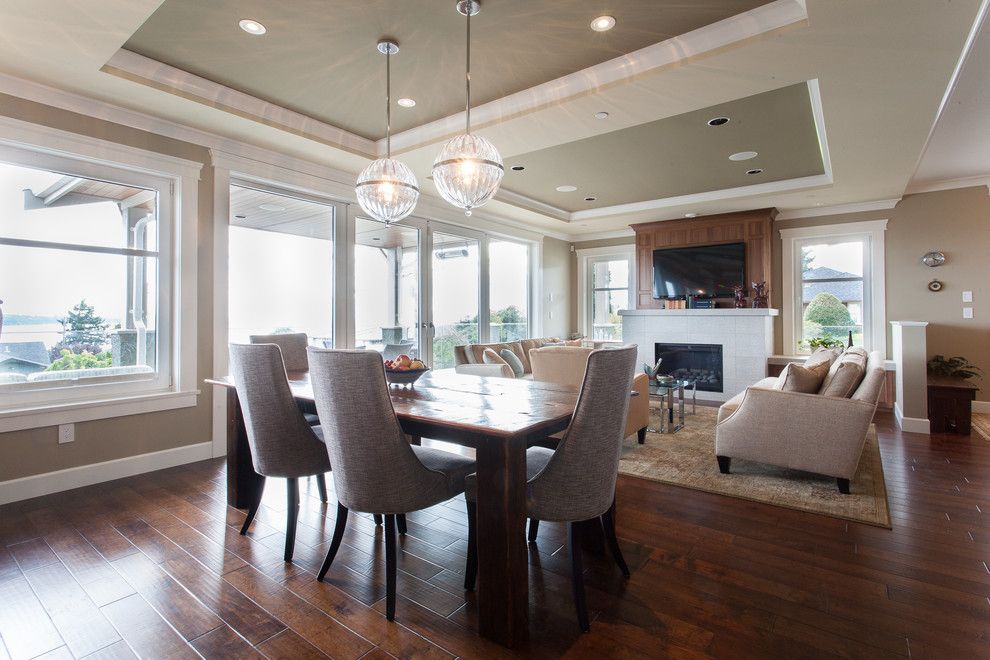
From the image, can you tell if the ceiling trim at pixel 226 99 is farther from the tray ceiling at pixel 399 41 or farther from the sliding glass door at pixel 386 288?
the sliding glass door at pixel 386 288

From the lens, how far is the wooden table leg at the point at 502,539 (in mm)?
1687

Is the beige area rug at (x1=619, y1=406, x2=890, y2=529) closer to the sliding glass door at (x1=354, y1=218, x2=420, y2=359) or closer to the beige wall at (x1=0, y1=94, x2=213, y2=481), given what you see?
the sliding glass door at (x1=354, y1=218, x2=420, y2=359)

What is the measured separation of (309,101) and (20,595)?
317 centimetres

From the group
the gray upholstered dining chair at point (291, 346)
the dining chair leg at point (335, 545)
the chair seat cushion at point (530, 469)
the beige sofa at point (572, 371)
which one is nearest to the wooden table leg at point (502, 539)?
the chair seat cushion at point (530, 469)

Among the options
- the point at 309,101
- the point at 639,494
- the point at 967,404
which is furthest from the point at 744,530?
the point at 309,101

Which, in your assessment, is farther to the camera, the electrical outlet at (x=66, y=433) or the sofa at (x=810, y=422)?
the electrical outlet at (x=66, y=433)

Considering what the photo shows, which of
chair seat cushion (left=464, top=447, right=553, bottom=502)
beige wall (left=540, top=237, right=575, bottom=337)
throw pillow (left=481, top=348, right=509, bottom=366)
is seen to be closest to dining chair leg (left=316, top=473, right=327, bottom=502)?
chair seat cushion (left=464, top=447, right=553, bottom=502)

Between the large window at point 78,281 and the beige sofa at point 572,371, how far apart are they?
2858mm

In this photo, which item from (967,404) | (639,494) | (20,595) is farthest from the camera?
(967,404)

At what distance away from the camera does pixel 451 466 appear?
2150 millimetres

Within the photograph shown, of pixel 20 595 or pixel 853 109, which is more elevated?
pixel 853 109

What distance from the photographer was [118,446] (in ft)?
Answer: 11.3

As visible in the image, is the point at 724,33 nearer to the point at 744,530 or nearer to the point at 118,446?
the point at 744,530

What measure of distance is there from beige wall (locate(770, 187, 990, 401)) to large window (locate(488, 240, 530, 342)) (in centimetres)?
445
